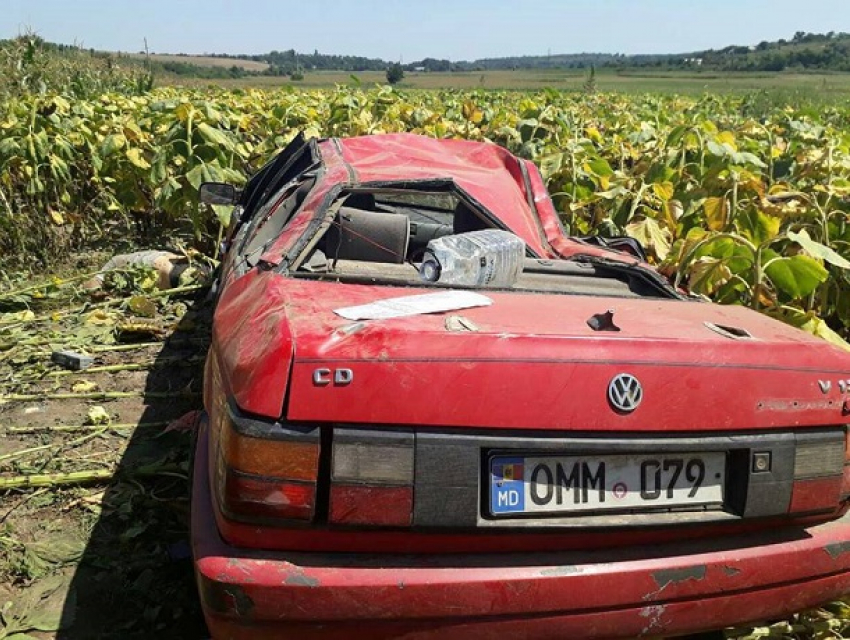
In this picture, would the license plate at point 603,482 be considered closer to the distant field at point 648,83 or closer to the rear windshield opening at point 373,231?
the rear windshield opening at point 373,231

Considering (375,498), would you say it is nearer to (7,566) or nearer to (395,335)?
(395,335)

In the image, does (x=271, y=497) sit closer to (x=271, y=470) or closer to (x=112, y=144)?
(x=271, y=470)

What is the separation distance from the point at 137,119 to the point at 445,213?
5.69m

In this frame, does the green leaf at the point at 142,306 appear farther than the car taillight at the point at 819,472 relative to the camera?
Yes

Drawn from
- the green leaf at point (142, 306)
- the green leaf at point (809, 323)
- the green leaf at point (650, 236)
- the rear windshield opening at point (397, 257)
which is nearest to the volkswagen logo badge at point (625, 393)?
the rear windshield opening at point (397, 257)

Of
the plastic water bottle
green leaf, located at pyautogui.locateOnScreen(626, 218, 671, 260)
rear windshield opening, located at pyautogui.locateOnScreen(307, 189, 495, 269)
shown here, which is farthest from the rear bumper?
green leaf, located at pyautogui.locateOnScreen(626, 218, 671, 260)

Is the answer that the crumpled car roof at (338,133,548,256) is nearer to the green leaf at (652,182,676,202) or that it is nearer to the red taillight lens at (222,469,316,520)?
the green leaf at (652,182,676,202)

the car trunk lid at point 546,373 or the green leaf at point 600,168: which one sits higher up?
the green leaf at point 600,168

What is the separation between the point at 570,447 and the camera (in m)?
2.04

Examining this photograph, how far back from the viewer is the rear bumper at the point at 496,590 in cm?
195

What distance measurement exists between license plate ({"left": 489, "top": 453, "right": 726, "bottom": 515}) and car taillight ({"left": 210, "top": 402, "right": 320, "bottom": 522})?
0.44 m

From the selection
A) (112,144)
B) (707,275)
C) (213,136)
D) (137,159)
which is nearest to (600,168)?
(707,275)

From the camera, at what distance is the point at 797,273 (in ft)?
11.0

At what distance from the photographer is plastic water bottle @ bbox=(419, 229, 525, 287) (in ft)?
10.1
